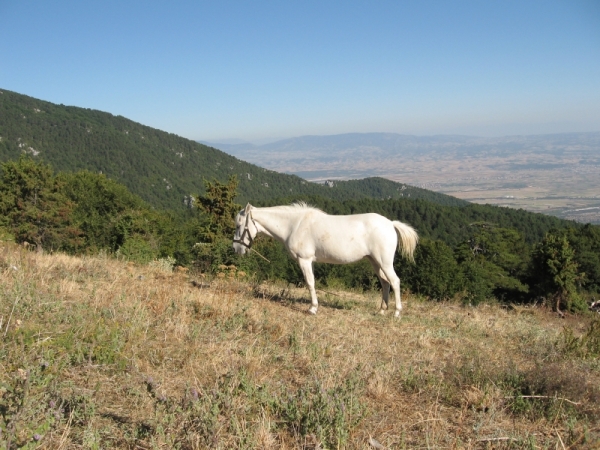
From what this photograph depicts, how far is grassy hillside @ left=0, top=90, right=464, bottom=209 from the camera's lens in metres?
138

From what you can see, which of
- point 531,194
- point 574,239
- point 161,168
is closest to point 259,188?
point 161,168

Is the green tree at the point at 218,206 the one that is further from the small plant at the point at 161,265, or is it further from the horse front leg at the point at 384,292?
the horse front leg at the point at 384,292

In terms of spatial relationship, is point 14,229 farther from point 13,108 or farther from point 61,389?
point 13,108

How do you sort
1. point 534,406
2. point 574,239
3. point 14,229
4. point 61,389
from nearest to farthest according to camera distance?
point 61,389 → point 534,406 → point 14,229 → point 574,239

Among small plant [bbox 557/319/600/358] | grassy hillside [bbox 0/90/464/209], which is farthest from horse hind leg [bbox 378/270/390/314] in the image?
grassy hillside [bbox 0/90/464/209]

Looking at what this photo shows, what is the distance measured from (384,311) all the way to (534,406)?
14.5 ft

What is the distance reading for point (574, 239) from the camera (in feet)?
168

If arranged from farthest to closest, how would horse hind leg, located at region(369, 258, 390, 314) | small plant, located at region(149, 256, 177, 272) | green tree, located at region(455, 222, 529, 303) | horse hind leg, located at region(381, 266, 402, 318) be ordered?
green tree, located at region(455, 222, 529, 303) → small plant, located at region(149, 256, 177, 272) → horse hind leg, located at region(369, 258, 390, 314) → horse hind leg, located at region(381, 266, 402, 318)

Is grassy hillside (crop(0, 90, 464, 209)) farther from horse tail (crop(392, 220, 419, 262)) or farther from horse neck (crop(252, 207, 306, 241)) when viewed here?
horse tail (crop(392, 220, 419, 262))

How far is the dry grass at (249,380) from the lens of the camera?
3.03 m

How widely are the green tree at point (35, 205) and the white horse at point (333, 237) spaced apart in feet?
112

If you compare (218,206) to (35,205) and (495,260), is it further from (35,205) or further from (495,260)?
(495,260)

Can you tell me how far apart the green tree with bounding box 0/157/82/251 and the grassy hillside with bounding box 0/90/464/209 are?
277 feet

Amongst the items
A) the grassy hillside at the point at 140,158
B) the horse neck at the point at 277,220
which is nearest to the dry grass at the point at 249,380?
the horse neck at the point at 277,220
